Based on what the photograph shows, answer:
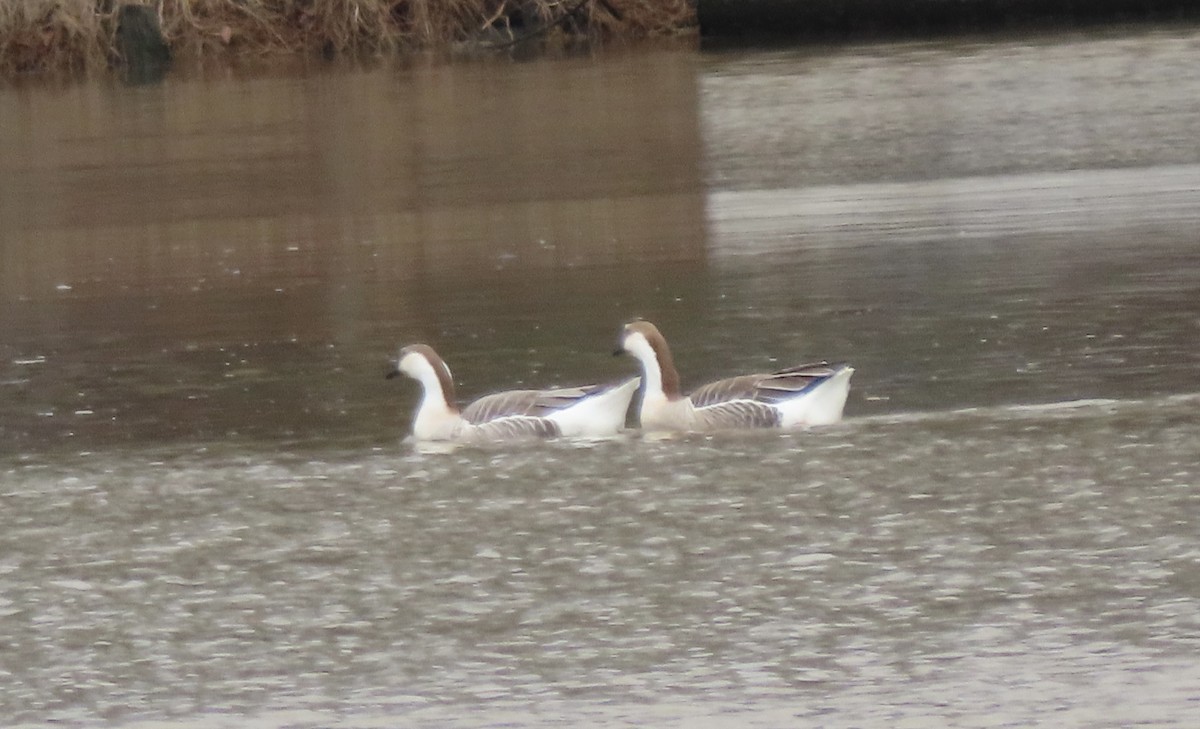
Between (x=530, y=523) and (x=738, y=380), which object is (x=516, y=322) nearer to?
(x=738, y=380)

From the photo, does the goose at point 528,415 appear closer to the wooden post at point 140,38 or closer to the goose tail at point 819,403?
the goose tail at point 819,403

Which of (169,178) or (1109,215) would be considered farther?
(169,178)

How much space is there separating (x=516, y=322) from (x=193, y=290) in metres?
2.61

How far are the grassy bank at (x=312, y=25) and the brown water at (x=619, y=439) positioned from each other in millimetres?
11466

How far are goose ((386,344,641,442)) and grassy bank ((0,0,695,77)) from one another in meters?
21.8

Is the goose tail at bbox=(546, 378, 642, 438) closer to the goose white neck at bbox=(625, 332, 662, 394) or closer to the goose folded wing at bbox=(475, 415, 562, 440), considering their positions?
the goose folded wing at bbox=(475, 415, 562, 440)

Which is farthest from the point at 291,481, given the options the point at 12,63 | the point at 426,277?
the point at 12,63

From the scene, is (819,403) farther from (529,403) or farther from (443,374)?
(443,374)

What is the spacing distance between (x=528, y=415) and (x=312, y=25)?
2362 cm

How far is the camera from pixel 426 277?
1323 centimetres

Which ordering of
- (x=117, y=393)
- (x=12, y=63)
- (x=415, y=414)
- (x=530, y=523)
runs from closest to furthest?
(x=530, y=523) → (x=415, y=414) → (x=117, y=393) → (x=12, y=63)

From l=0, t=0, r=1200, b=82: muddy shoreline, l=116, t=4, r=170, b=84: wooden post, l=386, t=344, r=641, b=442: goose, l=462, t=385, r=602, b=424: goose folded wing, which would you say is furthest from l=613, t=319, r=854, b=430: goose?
l=116, t=4, r=170, b=84: wooden post

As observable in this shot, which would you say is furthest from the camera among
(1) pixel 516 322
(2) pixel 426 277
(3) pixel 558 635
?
(2) pixel 426 277

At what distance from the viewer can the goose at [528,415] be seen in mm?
8859
